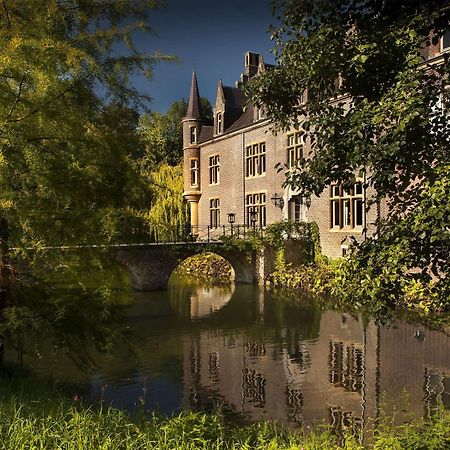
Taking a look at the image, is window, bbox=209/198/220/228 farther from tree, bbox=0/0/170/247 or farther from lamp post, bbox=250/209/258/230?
tree, bbox=0/0/170/247

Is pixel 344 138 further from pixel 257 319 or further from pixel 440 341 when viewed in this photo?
pixel 257 319

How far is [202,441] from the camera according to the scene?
4.09 meters

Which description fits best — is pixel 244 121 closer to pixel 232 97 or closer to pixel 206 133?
pixel 232 97

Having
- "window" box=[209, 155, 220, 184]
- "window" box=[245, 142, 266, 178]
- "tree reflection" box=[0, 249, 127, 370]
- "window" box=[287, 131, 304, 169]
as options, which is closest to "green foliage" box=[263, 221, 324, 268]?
"window" box=[287, 131, 304, 169]

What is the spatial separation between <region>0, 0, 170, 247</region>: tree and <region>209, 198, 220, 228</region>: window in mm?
21074

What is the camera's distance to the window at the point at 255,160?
2319 cm

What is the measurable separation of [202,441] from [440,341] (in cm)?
854

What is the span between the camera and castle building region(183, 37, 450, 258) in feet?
62.0

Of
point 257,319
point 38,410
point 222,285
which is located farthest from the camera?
point 222,285

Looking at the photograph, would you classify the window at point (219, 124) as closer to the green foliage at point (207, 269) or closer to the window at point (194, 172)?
the window at point (194, 172)

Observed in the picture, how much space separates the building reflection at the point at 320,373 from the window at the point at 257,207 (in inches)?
414

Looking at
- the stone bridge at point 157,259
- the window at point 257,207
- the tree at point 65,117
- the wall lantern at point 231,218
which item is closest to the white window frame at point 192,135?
the wall lantern at point 231,218

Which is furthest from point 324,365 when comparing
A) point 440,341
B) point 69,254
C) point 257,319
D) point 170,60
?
point 170,60

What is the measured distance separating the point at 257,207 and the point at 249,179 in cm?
149
